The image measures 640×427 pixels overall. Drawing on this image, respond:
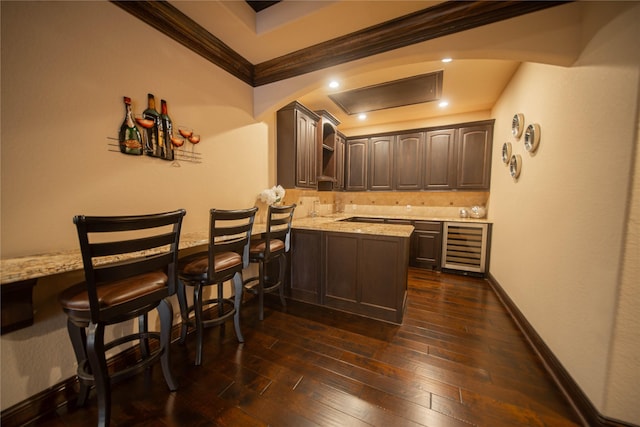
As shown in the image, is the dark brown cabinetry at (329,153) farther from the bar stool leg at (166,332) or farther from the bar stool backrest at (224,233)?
the bar stool leg at (166,332)

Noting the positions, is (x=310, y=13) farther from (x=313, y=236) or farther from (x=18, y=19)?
(x=313, y=236)

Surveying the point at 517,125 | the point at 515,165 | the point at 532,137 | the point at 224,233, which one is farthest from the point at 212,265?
the point at 517,125

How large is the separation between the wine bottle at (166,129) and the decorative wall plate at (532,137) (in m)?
3.23

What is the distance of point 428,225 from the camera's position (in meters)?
3.71

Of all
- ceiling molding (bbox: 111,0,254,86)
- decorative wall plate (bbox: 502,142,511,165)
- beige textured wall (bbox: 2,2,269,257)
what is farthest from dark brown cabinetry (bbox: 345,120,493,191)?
beige textured wall (bbox: 2,2,269,257)

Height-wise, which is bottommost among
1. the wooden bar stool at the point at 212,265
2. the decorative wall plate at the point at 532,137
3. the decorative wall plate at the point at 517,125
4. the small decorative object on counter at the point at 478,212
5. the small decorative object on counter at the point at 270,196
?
the wooden bar stool at the point at 212,265

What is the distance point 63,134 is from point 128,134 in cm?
32

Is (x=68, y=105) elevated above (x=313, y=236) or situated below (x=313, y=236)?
above

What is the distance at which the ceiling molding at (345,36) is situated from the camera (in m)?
1.54

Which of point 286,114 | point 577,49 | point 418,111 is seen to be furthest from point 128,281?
point 418,111

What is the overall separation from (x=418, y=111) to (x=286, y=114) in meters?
2.43

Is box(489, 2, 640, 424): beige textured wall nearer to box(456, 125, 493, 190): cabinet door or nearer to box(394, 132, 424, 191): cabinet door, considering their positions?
box(456, 125, 493, 190): cabinet door

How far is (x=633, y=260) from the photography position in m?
1.06

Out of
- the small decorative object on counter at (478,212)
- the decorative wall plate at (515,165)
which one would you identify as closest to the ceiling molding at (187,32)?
the decorative wall plate at (515,165)
